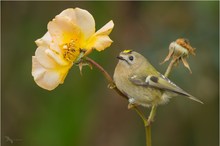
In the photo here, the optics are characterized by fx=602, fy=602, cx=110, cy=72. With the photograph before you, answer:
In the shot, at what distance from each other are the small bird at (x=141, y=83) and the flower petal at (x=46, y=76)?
526 millimetres

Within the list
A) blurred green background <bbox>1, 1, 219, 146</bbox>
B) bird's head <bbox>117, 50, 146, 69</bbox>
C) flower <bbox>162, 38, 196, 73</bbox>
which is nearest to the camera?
flower <bbox>162, 38, 196, 73</bbox>

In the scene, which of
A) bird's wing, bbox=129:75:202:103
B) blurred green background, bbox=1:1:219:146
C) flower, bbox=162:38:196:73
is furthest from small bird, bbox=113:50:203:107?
blurred green background, bbox=1:1:219:146

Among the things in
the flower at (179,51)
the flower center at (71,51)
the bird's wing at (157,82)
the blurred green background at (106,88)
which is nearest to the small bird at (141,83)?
the bird's wing at (157,82)

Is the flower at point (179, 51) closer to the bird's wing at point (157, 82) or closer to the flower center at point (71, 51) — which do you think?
the bird's wing at point (157, 82)

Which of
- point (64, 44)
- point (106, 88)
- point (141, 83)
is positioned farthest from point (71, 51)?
point (106, 88)

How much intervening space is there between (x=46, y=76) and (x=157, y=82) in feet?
2.56

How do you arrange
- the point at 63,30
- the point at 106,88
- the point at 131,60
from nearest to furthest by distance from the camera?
the point at 63,30 → the point at 131,60 → the point at 106,88

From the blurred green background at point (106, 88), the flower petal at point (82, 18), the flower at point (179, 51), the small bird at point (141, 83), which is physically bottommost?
the blurred green background at point (106, 88)

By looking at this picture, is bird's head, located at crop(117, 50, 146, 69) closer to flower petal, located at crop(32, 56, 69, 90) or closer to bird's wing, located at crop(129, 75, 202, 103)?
bird's wing, located at crop(129, 75, 202, 103)

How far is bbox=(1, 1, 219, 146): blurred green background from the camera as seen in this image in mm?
5645

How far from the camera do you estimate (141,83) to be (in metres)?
3.63

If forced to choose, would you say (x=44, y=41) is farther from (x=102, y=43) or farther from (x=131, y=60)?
(x=131, y=60)

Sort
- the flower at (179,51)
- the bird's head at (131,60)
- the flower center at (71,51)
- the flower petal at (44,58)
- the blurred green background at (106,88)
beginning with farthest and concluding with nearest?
the blurred green background at (106,88) → the bird's head at (131,60) → the flower at (179,51) → the flower center at (71,51) → the flower petal at (44,58)

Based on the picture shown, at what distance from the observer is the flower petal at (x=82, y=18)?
3.16 metres
